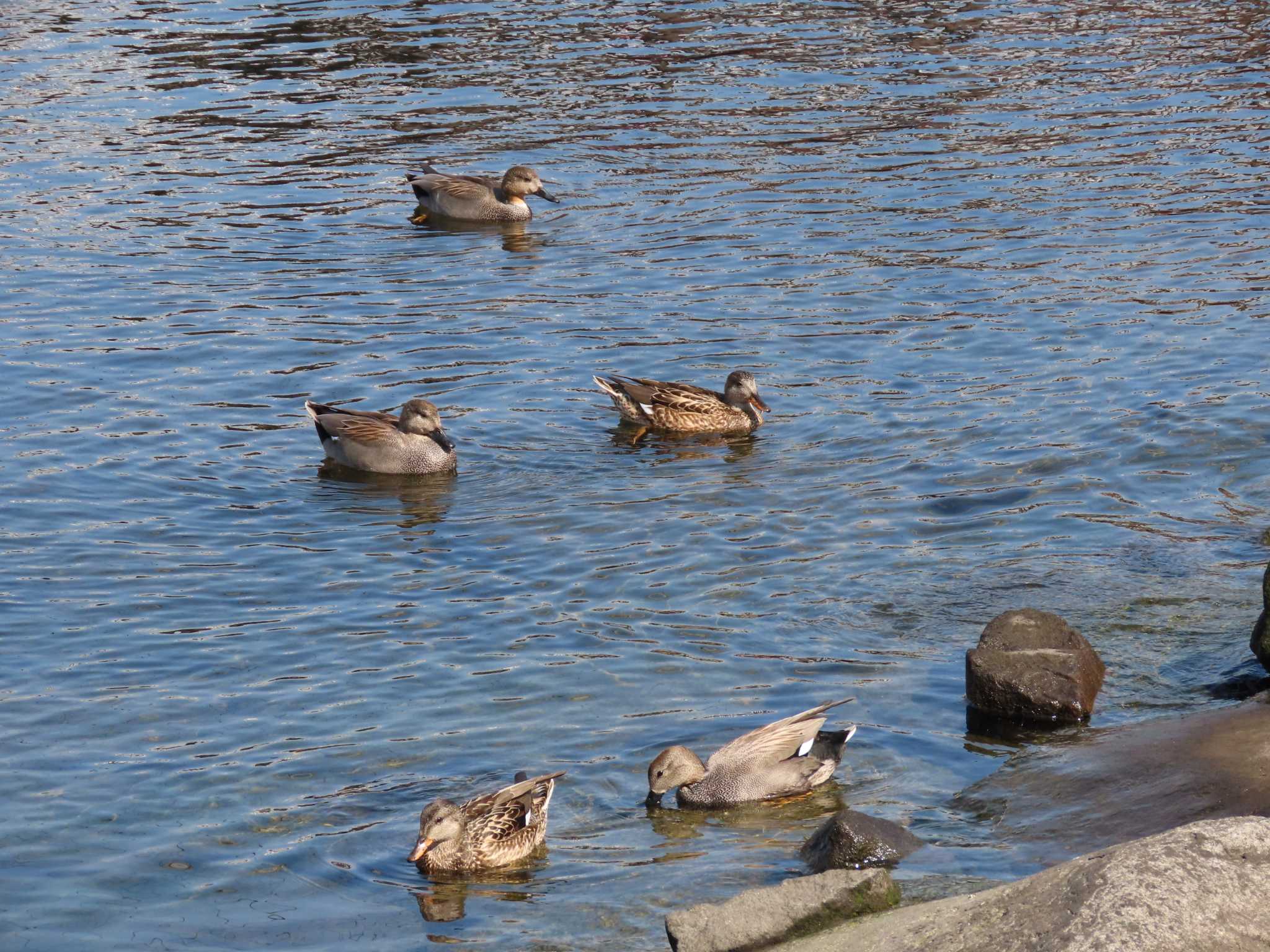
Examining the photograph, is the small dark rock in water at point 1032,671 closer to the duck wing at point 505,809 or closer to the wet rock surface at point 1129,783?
the wet rock surface at point 1129,783

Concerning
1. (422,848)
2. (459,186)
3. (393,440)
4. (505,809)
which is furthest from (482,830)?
(459,186)

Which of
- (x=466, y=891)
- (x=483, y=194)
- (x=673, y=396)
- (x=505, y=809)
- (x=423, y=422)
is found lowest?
(x=466, y=891)

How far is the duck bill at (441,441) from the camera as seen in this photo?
15.1 metres

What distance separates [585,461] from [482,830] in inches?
265

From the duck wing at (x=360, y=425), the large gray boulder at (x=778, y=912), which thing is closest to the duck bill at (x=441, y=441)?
the duck wing at (x=360, y=425)

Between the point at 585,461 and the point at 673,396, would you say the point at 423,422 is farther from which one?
the point at 673,396

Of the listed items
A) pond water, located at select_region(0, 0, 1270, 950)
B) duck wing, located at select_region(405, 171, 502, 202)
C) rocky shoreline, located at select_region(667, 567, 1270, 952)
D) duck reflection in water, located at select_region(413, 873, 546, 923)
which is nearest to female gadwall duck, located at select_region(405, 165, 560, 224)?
duck wing, located at select_region(405, 171, 502, 202)

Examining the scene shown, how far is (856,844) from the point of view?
856 centimetres

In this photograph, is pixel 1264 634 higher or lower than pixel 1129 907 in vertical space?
lower

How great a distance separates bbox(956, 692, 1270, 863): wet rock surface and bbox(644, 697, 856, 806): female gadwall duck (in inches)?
34.6

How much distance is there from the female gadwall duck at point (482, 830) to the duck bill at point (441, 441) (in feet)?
20.4

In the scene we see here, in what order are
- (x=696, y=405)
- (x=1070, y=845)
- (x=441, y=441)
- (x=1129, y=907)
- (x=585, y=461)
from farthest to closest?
(x=696, y=405) → (x=585, y=461) → (x=441, y=441) → (x=1070, y=845) → (x=1129, y=907)

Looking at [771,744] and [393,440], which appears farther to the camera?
[393,440]

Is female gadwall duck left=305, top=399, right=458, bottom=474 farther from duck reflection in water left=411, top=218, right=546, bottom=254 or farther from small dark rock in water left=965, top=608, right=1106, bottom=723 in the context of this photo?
duck reflection in water left=411, top=218, right=546, bottom=254
